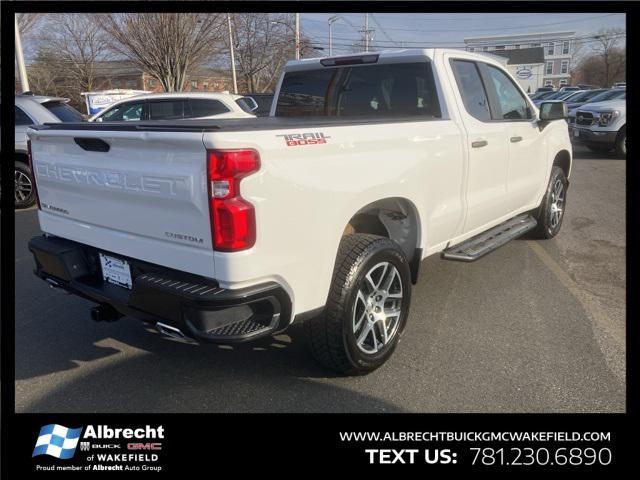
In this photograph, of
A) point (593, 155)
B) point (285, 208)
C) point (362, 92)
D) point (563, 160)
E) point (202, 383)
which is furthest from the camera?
point (593, 155)

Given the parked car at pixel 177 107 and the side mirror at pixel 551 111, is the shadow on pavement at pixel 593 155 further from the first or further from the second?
the side mirror at pixel 551 111

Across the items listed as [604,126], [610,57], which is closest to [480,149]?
[604,126]

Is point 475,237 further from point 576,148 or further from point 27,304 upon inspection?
point 576,148

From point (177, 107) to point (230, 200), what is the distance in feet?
26.4

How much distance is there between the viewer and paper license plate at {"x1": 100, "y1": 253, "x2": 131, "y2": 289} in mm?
2801

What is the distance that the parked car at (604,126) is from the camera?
12.3m

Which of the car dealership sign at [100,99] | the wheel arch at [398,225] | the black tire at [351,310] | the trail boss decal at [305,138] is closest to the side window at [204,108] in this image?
the wheel arch at [398,225]

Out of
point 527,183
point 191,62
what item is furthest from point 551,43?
point 527,183

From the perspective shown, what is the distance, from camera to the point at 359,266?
113 inches

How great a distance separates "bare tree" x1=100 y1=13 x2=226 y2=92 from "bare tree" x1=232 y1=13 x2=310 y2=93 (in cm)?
453

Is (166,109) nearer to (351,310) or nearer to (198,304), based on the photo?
(351,310)

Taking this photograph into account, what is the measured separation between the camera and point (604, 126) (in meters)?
12.5

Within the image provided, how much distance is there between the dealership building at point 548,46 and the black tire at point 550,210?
84976 millimetres

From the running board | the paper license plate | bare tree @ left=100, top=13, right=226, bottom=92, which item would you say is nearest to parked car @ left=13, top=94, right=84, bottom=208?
the paper license plate
